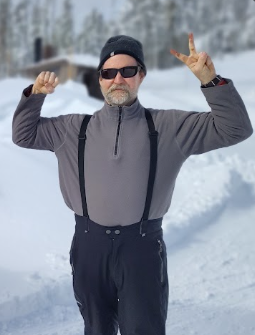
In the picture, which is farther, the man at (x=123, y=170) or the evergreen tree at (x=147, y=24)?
the evergreen tree at (x=147, y=24)

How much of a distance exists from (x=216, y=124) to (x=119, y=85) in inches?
19.6

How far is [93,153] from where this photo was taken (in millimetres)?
2354

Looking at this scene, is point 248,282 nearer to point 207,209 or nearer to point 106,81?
point 207,209

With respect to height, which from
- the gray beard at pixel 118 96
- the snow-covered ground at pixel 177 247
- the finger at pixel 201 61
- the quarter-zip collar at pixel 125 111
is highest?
the finger at pixel 201 61

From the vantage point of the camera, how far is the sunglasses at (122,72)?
2.32 meters

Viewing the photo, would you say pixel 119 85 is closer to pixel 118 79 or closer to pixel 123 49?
pixel 118 79

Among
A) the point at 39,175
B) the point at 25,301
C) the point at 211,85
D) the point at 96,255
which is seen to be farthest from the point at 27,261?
the point at 211,85

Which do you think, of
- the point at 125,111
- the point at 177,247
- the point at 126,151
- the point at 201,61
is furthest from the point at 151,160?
the point at 177,247

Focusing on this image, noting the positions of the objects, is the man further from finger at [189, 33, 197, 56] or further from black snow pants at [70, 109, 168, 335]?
finger at [189, 33, 197, 56]

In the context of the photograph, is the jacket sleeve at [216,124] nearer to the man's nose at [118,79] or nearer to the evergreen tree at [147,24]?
the man's nose at [118,79]

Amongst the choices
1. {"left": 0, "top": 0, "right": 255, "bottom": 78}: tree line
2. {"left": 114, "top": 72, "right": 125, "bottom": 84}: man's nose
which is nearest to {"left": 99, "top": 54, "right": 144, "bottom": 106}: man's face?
{"left": 114, "top": 72, "right": 125, "bottom": 84}: man's nose

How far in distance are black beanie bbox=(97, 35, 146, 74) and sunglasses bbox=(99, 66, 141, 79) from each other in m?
0.07

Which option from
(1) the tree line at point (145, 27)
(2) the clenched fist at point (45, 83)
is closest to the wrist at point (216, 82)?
(2) the clenched fist at point (45, 83)

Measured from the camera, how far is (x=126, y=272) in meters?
2.35
